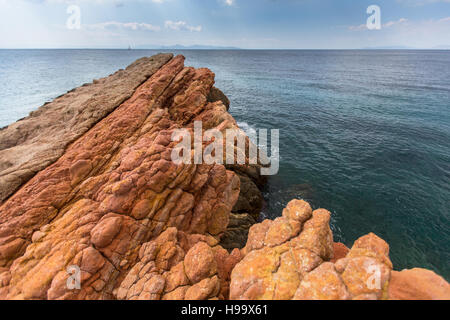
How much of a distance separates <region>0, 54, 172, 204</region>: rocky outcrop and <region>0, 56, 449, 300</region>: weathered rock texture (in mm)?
299

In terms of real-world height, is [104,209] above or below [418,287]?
above

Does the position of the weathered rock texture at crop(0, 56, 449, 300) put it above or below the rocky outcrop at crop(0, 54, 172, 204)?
below

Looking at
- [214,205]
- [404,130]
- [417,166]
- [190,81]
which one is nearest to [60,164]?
[214,205]

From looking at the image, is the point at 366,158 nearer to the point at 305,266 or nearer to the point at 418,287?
the point at 418,287

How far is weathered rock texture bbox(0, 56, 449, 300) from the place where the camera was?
910cm

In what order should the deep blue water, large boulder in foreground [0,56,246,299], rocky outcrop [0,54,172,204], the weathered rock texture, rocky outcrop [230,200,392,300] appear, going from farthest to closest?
the deep blue water < rocky outcrop [0,54,172,204] < large boulder in foreground [0,56,246,299] < the weathered rock texture < rocky outcrop [230,200,392,300]

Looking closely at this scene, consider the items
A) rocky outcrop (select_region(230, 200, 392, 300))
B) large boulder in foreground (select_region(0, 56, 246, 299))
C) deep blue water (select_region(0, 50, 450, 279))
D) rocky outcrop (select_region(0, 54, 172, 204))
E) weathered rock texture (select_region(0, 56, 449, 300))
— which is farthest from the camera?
deep blue water (select_region(0, 50, 450, 279))

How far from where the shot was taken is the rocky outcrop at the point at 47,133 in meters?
16.8

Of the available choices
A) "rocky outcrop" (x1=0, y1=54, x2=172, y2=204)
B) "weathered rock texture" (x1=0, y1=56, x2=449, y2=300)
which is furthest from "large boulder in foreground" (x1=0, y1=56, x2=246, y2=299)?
"rocky outcrop" (x1=0, y1=54, x2=172, y2=204)

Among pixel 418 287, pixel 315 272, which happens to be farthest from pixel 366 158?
pixel 315 272

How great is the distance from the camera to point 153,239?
531 inches

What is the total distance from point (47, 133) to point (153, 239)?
81.1ft

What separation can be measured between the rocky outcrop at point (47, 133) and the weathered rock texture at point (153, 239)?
0.98 feet

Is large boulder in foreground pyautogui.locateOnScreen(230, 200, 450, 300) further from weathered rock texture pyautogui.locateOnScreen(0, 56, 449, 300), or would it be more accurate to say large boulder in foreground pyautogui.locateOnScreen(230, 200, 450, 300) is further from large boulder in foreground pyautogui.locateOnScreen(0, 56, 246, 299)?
large boulder in foreground pyautogui.locateOnScreen(0, 56, 246, 299)
